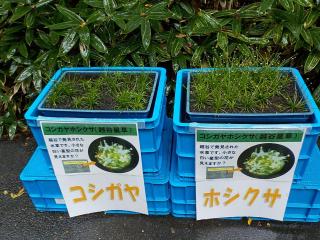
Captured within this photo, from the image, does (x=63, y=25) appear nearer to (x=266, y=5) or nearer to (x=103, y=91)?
(x=103, y=91)

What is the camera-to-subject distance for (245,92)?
5.16 feet

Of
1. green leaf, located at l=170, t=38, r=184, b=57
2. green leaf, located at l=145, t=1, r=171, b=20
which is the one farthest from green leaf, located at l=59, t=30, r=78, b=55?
green leaf, located at l=170, t=38, r=184, b=57

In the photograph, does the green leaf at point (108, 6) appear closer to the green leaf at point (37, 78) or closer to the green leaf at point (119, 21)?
the green leaf at point (119, 21)

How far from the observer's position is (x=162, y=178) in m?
1.68

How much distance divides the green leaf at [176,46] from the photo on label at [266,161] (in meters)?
0.76

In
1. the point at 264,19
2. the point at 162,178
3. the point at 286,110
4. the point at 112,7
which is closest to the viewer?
the point at 286,110

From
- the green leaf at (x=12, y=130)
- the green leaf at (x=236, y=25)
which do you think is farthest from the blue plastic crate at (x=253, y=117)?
the green leaf at (x=12, y=130)

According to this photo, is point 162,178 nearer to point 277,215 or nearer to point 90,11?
point 277,215

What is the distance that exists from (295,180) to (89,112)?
3.42 feet

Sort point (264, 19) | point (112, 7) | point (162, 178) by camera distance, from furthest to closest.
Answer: point (264, 19) < point (112, 7) < point (162, 178)

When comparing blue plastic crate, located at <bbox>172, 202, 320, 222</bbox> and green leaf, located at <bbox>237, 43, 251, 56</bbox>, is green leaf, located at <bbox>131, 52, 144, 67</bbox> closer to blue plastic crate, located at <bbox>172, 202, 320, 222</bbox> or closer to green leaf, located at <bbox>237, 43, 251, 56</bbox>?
green leaf, located at <bbox>237, 43, 251, 56</bbox>

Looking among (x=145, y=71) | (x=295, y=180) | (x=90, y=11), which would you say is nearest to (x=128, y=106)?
(x=145, y=71)

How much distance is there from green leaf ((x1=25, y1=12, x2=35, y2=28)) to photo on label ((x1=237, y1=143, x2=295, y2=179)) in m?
1.42

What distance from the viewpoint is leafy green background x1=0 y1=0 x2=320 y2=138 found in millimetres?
1807
